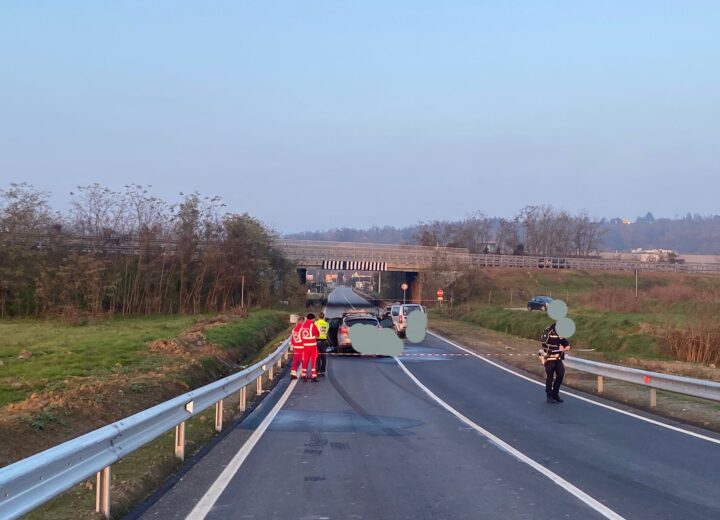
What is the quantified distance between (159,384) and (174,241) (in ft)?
140

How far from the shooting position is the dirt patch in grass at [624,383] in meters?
15.9

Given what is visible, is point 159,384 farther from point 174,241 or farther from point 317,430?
point 174,241

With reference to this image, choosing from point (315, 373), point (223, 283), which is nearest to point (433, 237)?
point (223, 283)

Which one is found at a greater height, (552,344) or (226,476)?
(552,344)

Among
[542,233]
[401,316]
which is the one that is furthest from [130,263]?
[542,233]

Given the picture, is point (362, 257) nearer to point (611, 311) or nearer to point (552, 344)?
point (611, 311)

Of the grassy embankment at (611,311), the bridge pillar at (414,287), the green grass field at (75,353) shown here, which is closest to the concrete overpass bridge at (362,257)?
the bridge pillar at (414,287)

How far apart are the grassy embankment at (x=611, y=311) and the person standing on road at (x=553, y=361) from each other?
1148 centimetres

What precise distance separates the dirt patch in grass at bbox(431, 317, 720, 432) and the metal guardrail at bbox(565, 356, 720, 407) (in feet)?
1.57

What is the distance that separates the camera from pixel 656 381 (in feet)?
53.8

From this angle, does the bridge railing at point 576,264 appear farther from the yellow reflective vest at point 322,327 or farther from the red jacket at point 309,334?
the red jacket at point 309,334

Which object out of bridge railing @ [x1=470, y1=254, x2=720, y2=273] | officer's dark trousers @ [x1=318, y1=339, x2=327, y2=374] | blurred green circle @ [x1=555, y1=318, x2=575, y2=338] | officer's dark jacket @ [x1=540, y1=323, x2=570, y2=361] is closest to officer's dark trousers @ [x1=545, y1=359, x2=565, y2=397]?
Result: officer's dark jacket @ [x1=540, y1=323, x2=570, y2=361]

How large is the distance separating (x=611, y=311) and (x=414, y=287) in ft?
129

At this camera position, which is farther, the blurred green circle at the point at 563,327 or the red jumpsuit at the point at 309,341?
the red jumpsuit at the point at 309,341
